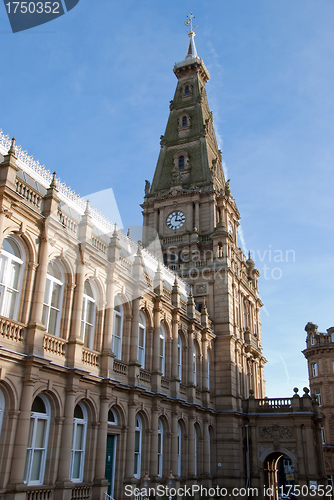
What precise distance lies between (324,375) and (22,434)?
161 feet

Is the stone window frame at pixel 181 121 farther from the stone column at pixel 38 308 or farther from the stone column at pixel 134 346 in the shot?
the stone column at pixel 38 308

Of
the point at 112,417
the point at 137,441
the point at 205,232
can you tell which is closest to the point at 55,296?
the point at 112,417

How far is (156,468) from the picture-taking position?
26172mm

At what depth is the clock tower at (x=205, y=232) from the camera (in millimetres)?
39875

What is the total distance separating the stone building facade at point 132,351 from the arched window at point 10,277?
4 cm

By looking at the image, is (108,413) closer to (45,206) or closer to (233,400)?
(45,206)

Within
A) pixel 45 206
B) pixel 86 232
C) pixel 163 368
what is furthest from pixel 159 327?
pixel 45 206

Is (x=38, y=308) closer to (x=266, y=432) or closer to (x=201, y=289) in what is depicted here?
(x=201, y=289)

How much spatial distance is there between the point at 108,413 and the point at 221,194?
28.4 m

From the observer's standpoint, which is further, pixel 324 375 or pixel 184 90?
pixel 324 375

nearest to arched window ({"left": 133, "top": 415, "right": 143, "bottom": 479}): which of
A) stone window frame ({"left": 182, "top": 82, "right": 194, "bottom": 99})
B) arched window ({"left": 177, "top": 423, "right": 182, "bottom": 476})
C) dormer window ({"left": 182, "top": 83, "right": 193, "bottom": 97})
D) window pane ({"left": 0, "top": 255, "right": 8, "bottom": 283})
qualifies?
arched window ({"left": 177, "top": 423, "right": 182, "bottom": 476})

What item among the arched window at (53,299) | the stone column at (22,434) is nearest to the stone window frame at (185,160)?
the arched window at (53,299)

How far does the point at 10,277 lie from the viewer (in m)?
18.4

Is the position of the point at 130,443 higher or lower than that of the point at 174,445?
lower
